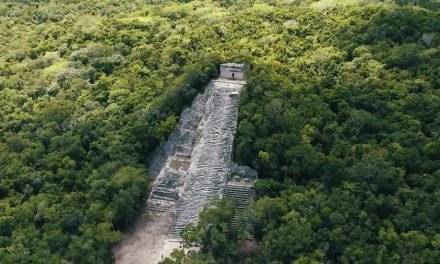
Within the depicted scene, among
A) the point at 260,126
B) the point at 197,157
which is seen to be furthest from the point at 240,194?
the point at 260,126

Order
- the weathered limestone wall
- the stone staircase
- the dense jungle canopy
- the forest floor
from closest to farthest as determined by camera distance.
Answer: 1. the dense jungle canopy
2. the forest floor
3. the stone staircase
4. the weathered limestone wall

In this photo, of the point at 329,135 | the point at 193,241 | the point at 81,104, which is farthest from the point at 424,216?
the point at 81,104

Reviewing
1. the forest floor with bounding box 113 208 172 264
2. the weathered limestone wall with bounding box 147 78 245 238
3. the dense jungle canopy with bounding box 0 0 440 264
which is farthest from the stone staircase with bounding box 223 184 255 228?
the forest floor with bounding box 113 208 172 264

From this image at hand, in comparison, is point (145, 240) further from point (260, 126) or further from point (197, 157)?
point (260, 126)

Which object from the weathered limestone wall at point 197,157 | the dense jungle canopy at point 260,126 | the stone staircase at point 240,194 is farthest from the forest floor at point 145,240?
the stone staircase at point 240,194

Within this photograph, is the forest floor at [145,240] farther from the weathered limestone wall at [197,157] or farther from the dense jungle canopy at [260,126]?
the dense jungle canopy at [260,126]

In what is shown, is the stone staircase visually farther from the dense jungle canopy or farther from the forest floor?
the forest floor
